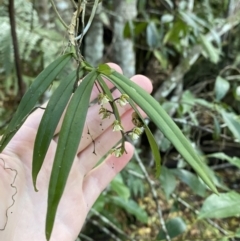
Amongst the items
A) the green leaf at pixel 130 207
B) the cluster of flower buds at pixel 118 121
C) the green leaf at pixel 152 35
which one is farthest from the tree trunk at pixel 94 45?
the cluster of flower buds at pixel 118 121

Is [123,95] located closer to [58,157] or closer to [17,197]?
[58,157]

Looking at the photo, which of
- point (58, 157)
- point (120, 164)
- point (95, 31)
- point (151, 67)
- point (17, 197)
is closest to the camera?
point (58, 157)

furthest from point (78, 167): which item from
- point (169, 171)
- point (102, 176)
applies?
point (169, 171)

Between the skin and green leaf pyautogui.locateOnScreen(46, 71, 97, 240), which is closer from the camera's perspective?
green leaf pyautogui.locateOnScreen(46, 71, 97, 240)

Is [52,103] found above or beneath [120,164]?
above

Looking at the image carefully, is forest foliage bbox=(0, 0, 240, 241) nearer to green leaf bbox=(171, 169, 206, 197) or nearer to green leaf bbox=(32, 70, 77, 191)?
green leaf bbox=(171, 169, 206, 197)

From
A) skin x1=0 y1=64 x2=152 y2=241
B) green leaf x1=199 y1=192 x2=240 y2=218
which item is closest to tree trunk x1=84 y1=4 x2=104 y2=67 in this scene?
skin x1=0 y1=64 x2=152 y2=241
